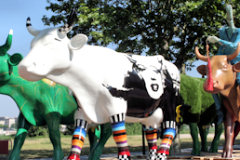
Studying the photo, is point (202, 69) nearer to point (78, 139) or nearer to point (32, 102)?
point (78, 139)

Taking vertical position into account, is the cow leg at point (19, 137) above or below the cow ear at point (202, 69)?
below

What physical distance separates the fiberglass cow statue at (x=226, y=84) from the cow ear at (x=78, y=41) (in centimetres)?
214

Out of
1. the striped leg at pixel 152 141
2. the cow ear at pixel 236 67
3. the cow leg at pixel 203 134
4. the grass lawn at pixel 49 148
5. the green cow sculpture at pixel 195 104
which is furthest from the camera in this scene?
the grass lawn at pixel 49 148

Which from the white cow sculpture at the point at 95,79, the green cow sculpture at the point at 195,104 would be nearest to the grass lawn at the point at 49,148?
the green cow sculpture at the point at 195,104

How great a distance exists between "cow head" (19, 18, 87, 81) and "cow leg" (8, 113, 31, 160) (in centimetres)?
282

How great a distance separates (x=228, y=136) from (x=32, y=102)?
12.3ft

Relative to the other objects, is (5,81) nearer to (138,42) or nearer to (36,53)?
(36,53)

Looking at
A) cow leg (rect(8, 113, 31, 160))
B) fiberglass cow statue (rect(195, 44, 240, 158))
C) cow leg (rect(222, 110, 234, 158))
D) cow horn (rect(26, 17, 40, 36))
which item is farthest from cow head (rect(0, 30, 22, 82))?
cow leg (rect(222, 110, 234, 158))

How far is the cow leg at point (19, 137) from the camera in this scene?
21.7 feet

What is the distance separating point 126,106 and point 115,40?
5319 millimetres

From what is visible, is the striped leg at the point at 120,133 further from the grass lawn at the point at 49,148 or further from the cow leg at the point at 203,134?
the grass lawn at the point at 49,148

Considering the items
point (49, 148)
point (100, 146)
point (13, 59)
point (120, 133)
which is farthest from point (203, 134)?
point (49, 148)

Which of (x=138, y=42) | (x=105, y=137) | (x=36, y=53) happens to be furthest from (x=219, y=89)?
(x=138, y=42)

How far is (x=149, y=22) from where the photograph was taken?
10.7 m
